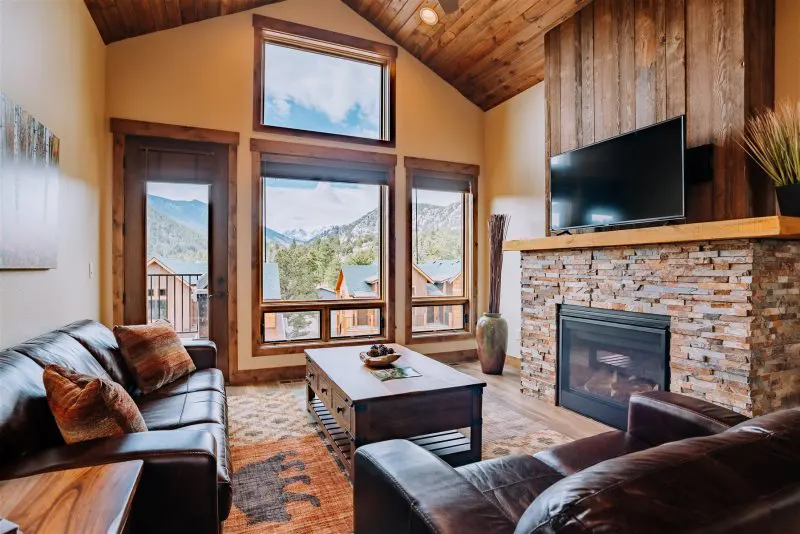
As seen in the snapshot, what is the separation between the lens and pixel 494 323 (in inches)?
187

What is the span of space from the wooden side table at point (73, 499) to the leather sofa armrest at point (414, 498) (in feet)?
2.11

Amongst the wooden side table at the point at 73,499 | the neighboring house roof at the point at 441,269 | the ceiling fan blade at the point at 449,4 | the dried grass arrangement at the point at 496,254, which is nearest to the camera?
the wooden side table at the point at 73,499

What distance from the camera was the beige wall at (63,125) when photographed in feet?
7.08

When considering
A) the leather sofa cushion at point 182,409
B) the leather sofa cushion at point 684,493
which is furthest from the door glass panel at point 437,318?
the leather sofa cushion at point 684,493

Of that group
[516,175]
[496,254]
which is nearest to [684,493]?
[496,254]

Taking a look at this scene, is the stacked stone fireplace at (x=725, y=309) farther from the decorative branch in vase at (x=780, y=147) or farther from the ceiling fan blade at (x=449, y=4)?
the ceiling fan blade at (x=449, y=4)

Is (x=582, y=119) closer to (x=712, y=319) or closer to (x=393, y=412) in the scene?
(x=712, y=319)

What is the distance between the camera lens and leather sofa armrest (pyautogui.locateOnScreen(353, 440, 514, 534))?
1.01m

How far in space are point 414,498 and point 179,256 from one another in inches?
156

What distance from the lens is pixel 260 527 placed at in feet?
6.67

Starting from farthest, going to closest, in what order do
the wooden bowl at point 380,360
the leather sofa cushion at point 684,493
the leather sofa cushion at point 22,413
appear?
the wooden bowl at point 380,360 < the leather sofa cushion at point 22,413 < the leather sofa cushion at point 684,493

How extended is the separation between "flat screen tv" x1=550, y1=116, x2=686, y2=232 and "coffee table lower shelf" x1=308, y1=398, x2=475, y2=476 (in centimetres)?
196

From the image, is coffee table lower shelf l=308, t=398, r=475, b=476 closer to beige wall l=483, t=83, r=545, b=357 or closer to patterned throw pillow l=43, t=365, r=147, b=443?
patterned throw pillow l=43, t=365, r=147, b=443

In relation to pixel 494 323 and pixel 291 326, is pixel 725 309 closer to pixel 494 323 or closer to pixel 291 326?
pixel 494 323
